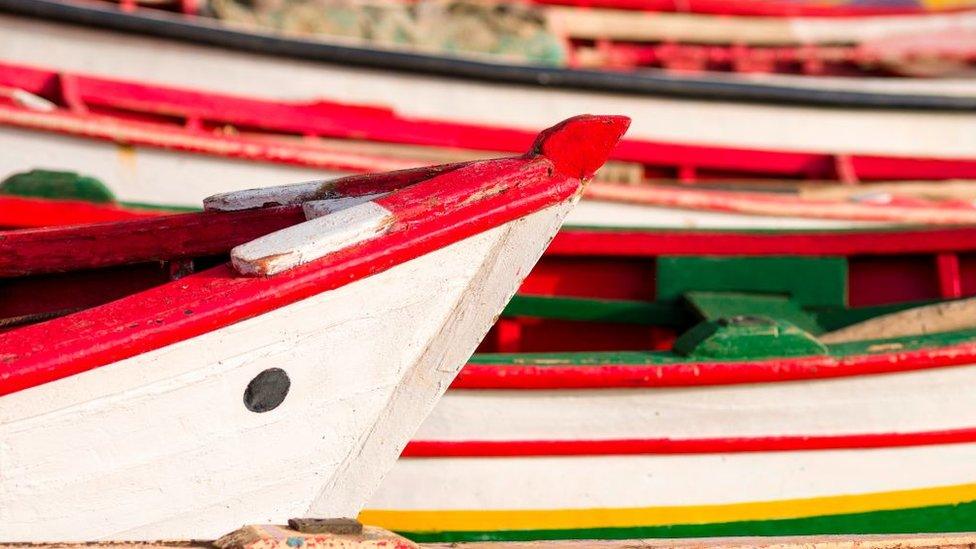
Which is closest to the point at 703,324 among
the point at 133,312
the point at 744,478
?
the point at 744,478

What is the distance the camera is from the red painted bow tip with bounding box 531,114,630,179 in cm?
256

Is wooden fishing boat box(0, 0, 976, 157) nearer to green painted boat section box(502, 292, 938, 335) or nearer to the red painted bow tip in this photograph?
green painted boat section box(502, 292, 938, 335)

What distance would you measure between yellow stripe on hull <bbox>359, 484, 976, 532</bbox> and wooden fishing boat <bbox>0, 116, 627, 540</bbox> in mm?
853

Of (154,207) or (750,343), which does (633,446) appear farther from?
(154,207)

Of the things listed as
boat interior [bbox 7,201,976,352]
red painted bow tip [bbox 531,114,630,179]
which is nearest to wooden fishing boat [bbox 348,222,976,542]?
boat interior [bbox 7,201,976,352]

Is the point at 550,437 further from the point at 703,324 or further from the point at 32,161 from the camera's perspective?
the point at 32,161

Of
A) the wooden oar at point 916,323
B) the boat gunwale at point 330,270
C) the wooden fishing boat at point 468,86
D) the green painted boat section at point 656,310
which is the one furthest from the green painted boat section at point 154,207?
the wooden oar at point 916,323

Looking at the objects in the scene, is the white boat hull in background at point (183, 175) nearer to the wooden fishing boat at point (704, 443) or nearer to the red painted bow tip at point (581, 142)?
the wooden fishing boat at point (704, 443)

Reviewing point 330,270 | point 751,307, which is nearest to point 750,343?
point 751,307

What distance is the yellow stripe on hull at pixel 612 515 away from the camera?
3.52 meters

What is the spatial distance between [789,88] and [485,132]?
1556 mm

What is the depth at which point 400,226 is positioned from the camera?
246 centimetres

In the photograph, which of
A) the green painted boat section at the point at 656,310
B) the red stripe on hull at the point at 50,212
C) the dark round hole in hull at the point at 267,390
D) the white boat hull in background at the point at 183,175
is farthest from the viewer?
the white boat hull in background at the point at 183,175

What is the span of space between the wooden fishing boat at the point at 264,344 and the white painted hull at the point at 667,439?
2.70 ft
